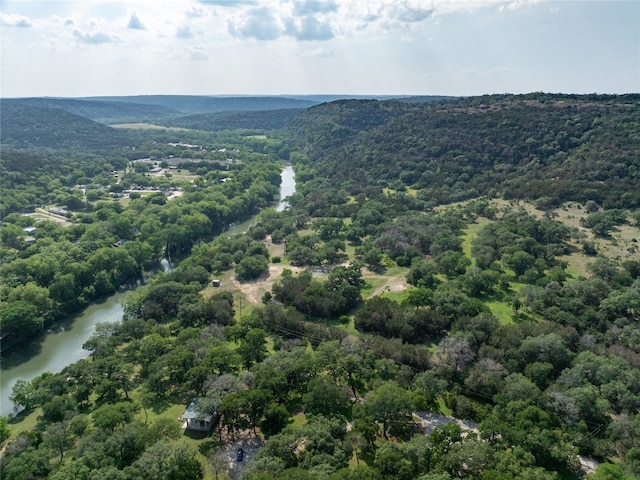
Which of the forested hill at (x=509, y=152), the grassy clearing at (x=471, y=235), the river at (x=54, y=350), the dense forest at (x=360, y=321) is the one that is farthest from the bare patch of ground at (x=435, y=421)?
the forested hill at (x=509, y=152)

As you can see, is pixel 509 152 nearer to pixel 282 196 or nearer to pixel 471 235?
pixel 471 235

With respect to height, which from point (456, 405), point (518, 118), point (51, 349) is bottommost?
point (51, 349)

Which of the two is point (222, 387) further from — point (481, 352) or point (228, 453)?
point (481, 352)

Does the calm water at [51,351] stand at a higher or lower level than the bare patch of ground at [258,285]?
lower

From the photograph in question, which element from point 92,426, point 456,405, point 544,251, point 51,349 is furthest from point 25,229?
point 544,251

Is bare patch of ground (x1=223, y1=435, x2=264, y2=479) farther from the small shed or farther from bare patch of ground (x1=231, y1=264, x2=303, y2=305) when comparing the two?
bare patch of ground (x1=231, y1=264, x2=303, y2=305)

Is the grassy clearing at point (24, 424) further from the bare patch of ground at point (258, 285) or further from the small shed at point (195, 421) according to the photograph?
the bare patch of ground at point (258, 285)

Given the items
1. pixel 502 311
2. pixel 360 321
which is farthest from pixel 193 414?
pixel 502 311
